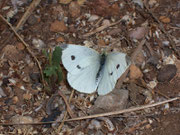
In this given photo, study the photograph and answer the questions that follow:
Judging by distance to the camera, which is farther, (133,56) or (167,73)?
(133,56)

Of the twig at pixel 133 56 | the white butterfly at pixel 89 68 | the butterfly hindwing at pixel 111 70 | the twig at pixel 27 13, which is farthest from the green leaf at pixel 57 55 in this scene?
the twig at pixel 27 13

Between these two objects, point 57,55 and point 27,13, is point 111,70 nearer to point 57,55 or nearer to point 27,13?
point 57,55

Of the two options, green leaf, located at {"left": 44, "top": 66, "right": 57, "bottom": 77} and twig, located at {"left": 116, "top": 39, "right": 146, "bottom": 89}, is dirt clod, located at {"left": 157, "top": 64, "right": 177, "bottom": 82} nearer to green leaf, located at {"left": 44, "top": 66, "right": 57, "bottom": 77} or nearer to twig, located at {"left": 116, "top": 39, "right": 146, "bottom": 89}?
twig, located at {"left": 116, "top": 39, "right": 146, "bottom": 89}

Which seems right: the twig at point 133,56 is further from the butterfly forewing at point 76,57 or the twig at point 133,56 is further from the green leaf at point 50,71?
the green leaf at point 50,71

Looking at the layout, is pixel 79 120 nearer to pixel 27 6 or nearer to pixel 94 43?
pixel 94 43

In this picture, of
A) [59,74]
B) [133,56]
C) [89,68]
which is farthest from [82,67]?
[133,56]

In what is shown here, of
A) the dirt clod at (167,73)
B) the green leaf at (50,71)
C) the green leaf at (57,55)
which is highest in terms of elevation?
the green leaf at (57,55)

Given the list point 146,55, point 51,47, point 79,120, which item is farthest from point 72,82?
point 146,55

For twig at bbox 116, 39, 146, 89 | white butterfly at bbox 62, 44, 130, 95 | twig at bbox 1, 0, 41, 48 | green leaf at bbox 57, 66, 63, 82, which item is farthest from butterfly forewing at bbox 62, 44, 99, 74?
twig at bbox 1, 0, 41, 48
